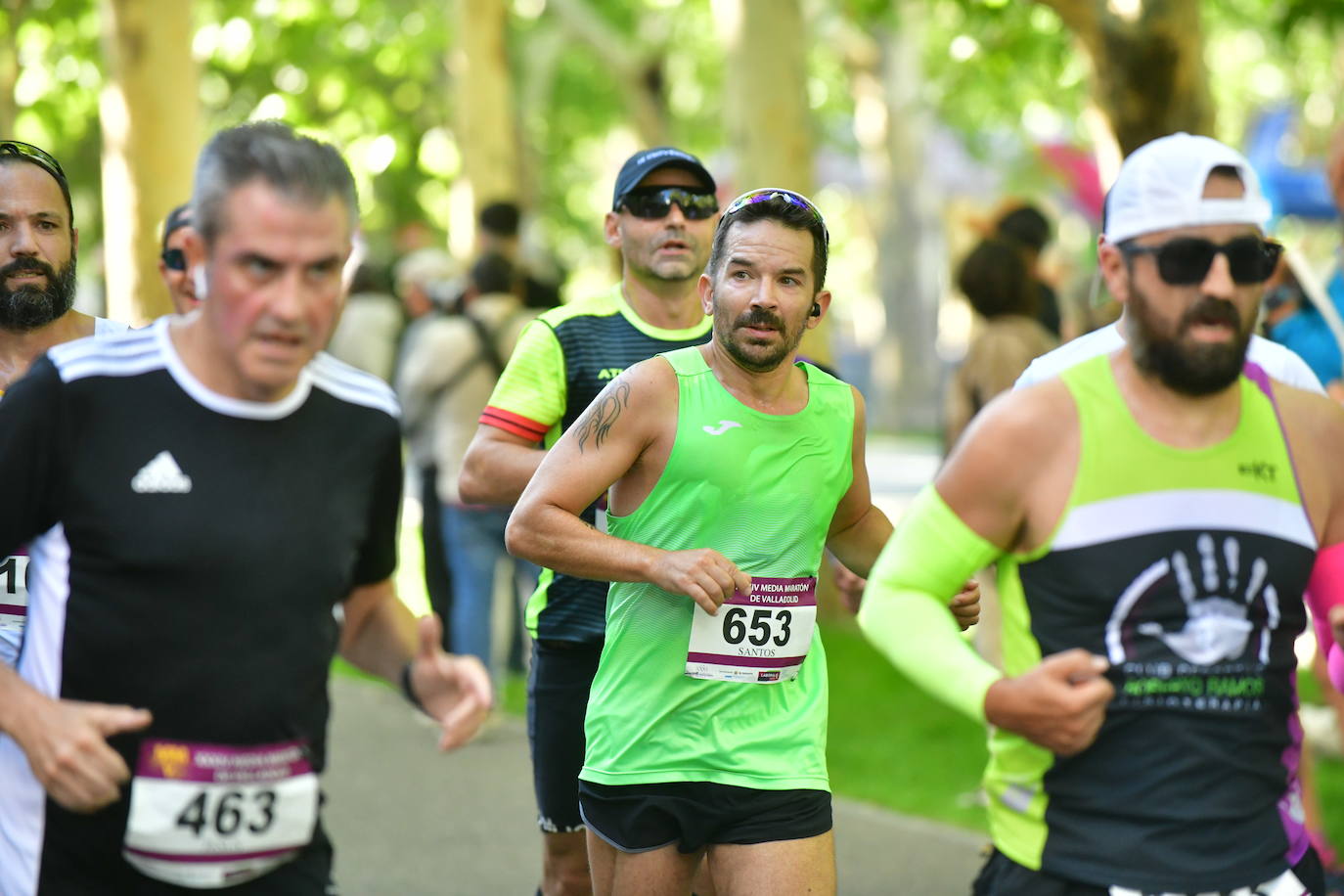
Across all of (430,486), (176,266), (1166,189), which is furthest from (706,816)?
(430,486)

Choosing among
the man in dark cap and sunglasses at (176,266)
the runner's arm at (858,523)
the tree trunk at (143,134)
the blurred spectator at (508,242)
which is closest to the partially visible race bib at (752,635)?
the runner's arm at (858,523)

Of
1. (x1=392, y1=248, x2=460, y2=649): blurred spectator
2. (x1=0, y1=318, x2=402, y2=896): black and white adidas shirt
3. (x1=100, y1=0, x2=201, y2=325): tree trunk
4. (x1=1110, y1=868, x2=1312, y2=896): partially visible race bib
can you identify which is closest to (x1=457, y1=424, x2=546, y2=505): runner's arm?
(x1=0, y1=318, x2=402, y2=896): black and white adidas shirt

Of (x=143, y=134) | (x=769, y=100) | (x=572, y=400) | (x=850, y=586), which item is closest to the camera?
(x=850, y=586)

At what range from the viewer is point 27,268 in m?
4.54

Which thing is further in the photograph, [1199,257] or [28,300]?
[28,300]

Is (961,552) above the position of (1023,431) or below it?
below

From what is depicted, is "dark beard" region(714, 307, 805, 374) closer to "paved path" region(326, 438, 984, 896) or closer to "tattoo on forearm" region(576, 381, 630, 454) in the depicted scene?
"tattoo on forearm" region(576, 381, 630, 454)

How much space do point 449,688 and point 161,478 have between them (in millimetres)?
656

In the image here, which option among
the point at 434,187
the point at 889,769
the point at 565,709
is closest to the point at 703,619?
the point at 565,709

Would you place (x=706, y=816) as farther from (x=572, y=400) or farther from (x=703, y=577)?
(x=572, y=400)

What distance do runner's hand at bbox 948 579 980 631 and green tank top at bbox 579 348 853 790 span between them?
1.19ft

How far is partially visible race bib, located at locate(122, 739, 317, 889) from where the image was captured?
3203 millimetres

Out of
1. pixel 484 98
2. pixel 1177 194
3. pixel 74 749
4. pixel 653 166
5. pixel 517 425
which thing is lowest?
pixel 74 749

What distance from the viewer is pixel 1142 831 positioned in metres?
3.20
